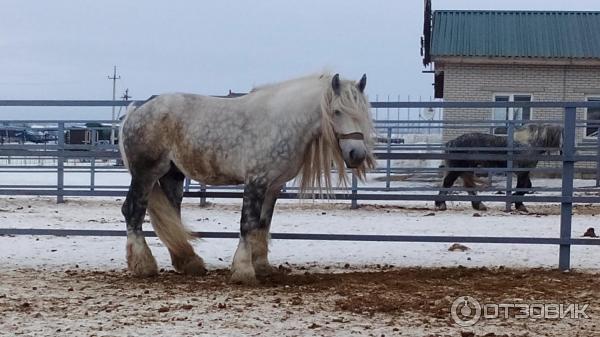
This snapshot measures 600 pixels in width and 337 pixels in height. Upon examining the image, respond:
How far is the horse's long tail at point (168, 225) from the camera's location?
606 cm

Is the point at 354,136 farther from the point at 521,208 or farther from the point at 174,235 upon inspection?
the point at 521,208

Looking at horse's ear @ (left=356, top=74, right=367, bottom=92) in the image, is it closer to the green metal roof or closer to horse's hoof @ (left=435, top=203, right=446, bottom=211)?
horse's hoof @ (left=435, top=203, right=446, bottom=211)

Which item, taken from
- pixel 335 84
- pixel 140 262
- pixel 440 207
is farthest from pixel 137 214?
pixel 440 207

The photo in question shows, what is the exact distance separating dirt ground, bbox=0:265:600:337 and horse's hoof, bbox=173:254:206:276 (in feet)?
0.27

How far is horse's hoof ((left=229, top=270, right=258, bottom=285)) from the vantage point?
5.53 m

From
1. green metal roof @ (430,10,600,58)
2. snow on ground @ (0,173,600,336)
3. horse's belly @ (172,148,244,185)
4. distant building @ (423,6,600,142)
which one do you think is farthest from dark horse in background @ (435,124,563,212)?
horse's belly @ (172,148,244,185)

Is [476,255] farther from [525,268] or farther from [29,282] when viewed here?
[29,282]

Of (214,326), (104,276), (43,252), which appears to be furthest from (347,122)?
(43,252)

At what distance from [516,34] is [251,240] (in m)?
15.7

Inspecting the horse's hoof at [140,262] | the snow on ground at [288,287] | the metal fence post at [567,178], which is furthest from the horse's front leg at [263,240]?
the metal fence post at [567,178]

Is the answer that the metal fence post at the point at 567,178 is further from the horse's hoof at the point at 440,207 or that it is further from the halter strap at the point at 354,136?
the horse's hoof at the point at 440,207

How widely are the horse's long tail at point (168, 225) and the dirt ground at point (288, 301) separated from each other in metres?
0.24

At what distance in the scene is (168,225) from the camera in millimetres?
6094

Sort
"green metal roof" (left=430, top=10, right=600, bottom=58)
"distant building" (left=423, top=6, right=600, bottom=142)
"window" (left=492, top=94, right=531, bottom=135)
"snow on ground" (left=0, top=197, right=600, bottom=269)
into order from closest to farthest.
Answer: "snow on ground" (left=0, top=197, right=600, bottom=269) → "window" (left=492, top=94, right=531, bottom=135) → "distant building" (left=423, top=6, right=600, bottom=142) → "green metal roof" (left=430, top=10, right=600, bottom=58)
